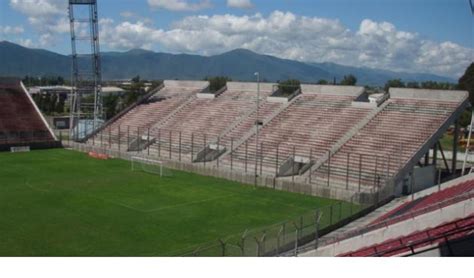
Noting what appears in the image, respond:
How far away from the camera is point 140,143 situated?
32.8m

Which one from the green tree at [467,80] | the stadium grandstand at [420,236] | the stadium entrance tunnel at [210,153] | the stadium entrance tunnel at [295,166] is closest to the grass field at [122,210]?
the stadium entrance tunnel at [295,166]

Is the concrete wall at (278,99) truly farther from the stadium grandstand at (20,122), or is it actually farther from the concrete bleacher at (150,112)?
the stadium grandstand at (20,122)

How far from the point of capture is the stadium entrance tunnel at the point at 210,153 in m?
28.5

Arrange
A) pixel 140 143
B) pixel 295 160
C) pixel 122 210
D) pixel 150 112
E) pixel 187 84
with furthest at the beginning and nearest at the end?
pixel 187 84
pixel 150 112
pixel 140 143
pixel 295 160
pixel 122 210

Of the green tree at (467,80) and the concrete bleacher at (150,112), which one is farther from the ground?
the green tree at (467,80)

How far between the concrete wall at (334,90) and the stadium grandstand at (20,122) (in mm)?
15744

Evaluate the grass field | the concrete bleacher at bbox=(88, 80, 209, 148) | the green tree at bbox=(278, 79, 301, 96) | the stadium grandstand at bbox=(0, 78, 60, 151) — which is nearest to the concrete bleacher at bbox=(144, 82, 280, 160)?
the concrete bleacher at bbox=(88, 80, 209, 148)

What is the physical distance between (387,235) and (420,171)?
1010 cm

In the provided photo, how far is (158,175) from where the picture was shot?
1008 inches

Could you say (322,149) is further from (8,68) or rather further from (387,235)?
(8,68)

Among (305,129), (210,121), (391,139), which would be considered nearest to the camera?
(391,139)

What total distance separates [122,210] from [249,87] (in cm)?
1833

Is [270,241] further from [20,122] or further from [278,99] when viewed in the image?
[20,122]

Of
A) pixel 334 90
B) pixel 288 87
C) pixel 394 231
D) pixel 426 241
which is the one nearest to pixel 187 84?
pixel 288 87
